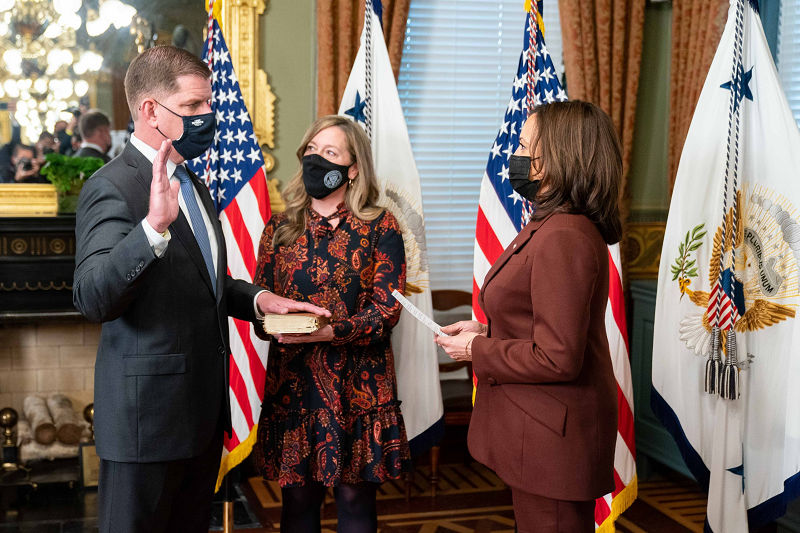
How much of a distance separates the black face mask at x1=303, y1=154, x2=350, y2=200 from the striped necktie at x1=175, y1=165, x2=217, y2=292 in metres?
0.61

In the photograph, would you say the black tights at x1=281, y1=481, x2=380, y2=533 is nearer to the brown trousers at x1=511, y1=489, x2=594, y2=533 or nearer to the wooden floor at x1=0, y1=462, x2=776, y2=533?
the brown trousers at x1=511, y1=489, x2=594, y2=533

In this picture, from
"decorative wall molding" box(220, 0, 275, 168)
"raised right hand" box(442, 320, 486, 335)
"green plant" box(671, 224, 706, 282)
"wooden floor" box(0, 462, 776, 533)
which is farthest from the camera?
"decorative wall molding" box(220, 0, 275, 168)

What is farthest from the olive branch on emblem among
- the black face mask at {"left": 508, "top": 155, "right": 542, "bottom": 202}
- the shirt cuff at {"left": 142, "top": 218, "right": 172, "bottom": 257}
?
the shirt cuff at {"left": 142, "top": 218, "right": 172, "bottom": 257}

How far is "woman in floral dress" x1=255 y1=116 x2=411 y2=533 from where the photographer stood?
2371 mm

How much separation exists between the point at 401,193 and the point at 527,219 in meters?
0.58

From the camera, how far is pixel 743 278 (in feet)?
9.00

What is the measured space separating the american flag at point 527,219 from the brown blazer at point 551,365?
1.20 m

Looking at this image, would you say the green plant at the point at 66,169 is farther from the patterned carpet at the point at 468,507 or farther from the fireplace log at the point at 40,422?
the patterned carpet at the point at 468,507

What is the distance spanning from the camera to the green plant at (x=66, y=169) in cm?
374

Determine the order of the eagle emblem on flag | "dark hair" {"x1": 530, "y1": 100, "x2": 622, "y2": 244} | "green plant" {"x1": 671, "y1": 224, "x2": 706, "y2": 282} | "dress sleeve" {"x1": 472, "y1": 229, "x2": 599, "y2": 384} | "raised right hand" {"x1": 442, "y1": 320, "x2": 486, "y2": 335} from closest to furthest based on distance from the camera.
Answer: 1. "dress sleeve" {"x1": 472, "y1": 229, "x2": 599, "y2": 384}
2. "dark hair" {"x1": 530, "y1": 100, "x2": 622, "y2": 244}
3. "raised right hand" {"x1": 442, "y1": 320, "x2": 486, "y2": 335}
4. the eagle emblem on flag
5. "green plant" {"x1": 671, "y1": 224, "x2": 706, "y2": 282}

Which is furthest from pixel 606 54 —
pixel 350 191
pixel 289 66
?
pixel 350 191

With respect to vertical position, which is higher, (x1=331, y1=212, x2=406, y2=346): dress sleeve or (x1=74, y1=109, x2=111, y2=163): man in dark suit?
(x1=74, y1=109, x2=111, y2=163): man in dark suit

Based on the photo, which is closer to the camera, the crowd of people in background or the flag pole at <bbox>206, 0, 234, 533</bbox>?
the flag pole at <bbox>206, 0, 234, 533</bbox>

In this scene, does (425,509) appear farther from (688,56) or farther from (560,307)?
(688,56)
